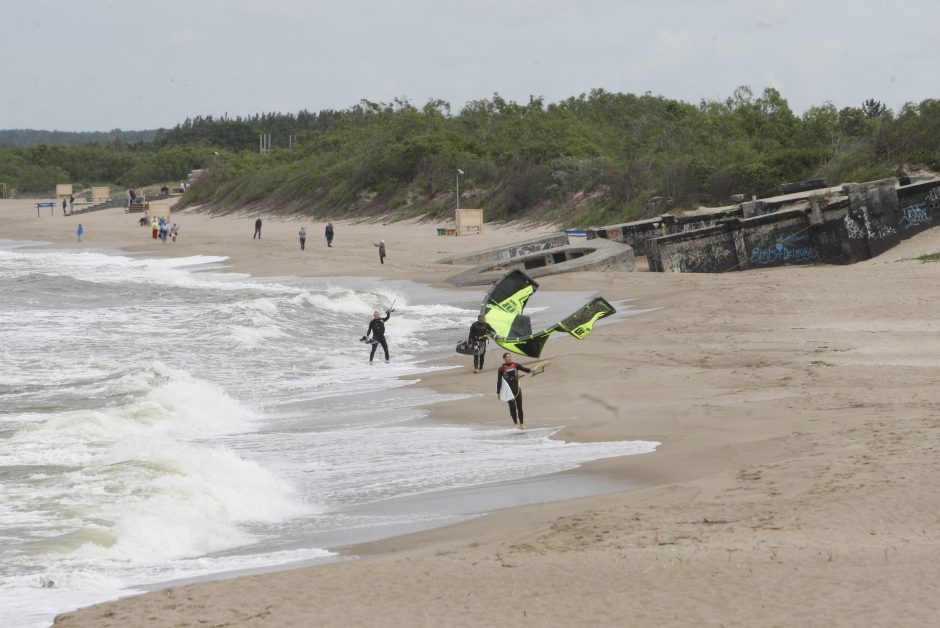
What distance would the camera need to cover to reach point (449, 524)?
902cm

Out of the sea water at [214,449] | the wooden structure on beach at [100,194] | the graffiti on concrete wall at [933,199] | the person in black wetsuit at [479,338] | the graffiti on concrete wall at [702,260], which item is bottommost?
the sea water at [214,449]

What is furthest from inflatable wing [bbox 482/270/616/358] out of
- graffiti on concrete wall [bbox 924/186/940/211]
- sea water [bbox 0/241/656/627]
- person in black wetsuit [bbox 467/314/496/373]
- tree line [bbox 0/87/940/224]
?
tree line [bbox 0/87/940/224]

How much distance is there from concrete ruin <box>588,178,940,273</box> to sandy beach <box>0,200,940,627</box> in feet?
37.3

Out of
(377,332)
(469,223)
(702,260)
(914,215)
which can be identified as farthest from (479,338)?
(469,223)

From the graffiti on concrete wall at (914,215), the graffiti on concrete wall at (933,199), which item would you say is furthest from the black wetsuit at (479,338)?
the graffiti on concrete wall at (933,199)

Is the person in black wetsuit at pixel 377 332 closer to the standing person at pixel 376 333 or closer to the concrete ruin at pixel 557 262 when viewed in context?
the standing person at pixel 376 333

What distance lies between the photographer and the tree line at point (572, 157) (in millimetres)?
46406

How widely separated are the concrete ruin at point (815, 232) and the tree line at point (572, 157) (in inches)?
429

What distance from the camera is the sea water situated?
349 inches

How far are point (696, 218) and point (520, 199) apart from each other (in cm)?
2247

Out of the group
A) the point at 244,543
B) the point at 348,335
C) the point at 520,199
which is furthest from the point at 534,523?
the point at 520,199

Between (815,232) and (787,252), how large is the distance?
3.02 ft

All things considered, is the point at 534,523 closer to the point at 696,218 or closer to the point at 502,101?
the point at 696,218

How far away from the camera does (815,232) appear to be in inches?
1203
